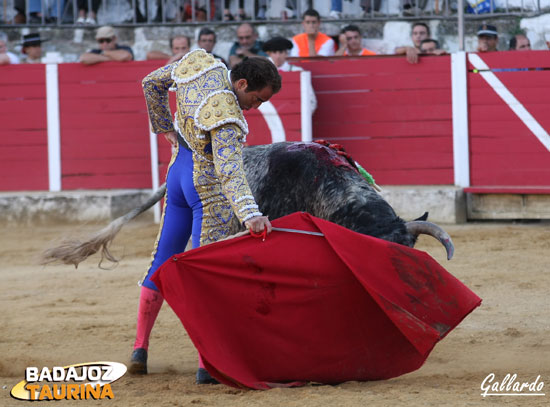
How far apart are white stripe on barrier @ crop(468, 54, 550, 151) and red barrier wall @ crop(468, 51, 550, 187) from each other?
22 mm

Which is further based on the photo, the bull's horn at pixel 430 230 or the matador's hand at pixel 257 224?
the bull's horn at pixel 430 230

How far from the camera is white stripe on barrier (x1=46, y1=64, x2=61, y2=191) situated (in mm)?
7422

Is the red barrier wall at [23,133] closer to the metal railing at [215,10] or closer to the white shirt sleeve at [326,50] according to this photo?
the metal railing at [215,10]

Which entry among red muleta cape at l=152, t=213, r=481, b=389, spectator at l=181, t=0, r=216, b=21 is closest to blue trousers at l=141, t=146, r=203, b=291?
red muleta cape at l=152, t=213, r=481, b=389

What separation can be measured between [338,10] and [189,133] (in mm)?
5469

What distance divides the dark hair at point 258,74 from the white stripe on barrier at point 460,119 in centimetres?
421

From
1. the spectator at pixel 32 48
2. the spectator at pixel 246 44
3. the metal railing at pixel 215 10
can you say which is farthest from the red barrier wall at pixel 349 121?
the metal railing at pixel 215 10

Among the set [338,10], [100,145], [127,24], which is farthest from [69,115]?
[338,10]

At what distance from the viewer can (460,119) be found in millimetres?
6848

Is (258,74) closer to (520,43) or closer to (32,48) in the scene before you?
(520,43)

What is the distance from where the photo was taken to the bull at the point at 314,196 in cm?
313

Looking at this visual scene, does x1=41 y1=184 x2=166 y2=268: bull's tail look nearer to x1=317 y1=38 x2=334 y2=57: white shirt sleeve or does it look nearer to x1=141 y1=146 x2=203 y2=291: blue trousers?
x1=141 y1=146 x2=203 y2=291: blue trousers

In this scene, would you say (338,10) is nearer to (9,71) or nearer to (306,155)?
(9,71)

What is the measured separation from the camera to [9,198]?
7.16m
